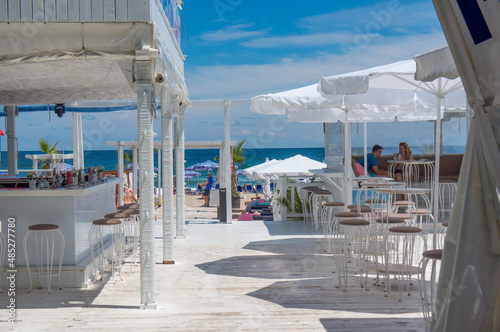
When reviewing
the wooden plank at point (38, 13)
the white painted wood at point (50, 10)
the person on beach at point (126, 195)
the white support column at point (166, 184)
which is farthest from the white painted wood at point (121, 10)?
the person on beach at point (126, 195)

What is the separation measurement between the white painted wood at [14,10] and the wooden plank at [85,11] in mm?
563

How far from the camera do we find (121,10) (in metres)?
4.59

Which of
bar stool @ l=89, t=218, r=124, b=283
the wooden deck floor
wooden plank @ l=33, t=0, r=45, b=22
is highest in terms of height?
wooden plank @ l=33, t=0, r=45, b=22

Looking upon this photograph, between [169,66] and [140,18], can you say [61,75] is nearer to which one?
[169,66]

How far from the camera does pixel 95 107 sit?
11688 mm

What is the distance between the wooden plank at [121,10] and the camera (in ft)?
15.0

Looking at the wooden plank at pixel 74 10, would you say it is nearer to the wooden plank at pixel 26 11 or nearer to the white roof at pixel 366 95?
the wooden plank at pixel 26 11

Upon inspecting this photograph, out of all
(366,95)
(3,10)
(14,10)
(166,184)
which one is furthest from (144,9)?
(366,95)

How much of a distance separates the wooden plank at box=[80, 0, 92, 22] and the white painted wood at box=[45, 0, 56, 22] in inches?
9.8

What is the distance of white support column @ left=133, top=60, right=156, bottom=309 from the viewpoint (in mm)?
4762

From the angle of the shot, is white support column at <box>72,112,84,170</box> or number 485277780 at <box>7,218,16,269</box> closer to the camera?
number 485277780 at <box>7,218,16,269</box>

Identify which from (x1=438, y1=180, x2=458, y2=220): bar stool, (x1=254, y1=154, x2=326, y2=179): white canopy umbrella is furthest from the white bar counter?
(x1=254, y1=154, x2=326, y2=179): white canopy umbrella

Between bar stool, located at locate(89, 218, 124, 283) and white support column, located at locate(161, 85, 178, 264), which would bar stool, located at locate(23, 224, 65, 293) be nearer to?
bar stool, located at locate(89, 218, 124, 283)

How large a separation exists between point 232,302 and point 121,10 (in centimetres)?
293
